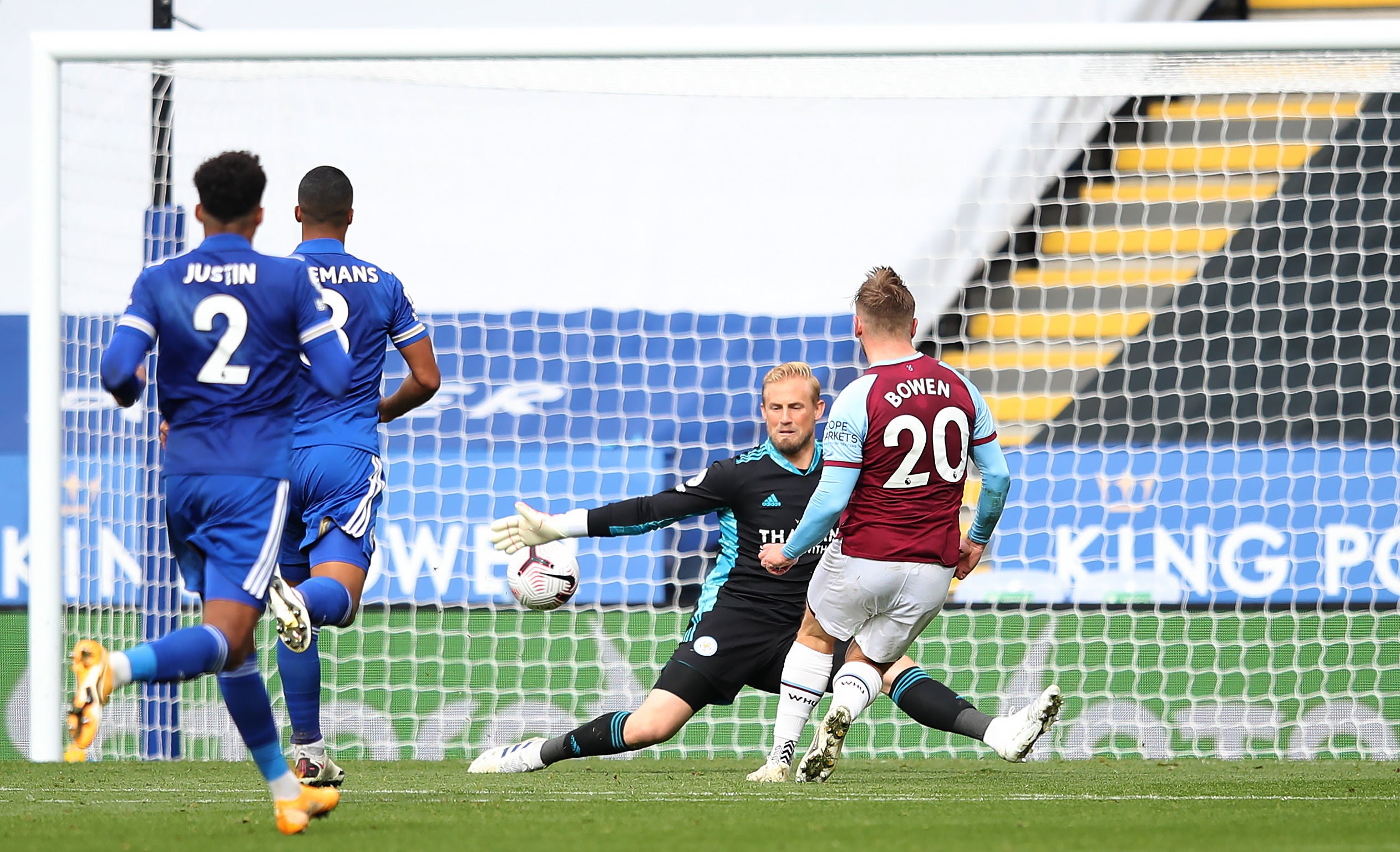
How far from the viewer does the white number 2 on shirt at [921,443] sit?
14.7ft

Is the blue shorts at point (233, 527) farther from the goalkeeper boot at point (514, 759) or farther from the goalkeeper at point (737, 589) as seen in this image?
the goalkeeper boot at point (514, 759)

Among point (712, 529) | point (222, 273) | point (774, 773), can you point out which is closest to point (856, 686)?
point (774, 773)

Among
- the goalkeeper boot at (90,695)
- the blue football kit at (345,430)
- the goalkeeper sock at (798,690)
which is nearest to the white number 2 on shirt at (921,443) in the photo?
the goalkeeper sock at (798,690)

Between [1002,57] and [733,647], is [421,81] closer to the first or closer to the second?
[1002,57]

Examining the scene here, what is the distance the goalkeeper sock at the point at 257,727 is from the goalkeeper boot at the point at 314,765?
1.03 metres

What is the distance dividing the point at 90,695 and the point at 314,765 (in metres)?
1.42

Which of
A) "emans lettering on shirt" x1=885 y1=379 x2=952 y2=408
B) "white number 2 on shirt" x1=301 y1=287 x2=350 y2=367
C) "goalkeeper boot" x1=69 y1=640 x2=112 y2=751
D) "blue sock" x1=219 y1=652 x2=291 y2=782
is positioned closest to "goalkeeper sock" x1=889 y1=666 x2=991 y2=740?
"emans lettering on shirt" x1=885 y1=379 x2=952 y2=408

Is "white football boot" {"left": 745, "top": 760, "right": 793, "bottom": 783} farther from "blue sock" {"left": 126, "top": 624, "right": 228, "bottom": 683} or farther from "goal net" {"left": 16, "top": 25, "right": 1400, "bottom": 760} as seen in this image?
"blue sock" {"left": 126, "top": 624, "right": 228, "bottom": 683}

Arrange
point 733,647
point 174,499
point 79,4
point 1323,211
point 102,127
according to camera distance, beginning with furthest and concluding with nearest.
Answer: point 79,4 → point 1323,211 → point 102,127 → point 733,647 → point 174,499

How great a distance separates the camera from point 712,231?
29.9ft

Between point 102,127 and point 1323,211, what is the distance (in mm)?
6831

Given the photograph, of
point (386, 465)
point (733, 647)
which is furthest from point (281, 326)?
point (386, 465)

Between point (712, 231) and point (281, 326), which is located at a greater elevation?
point (712, 231)

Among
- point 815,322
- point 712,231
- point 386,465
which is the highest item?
point 712,231
